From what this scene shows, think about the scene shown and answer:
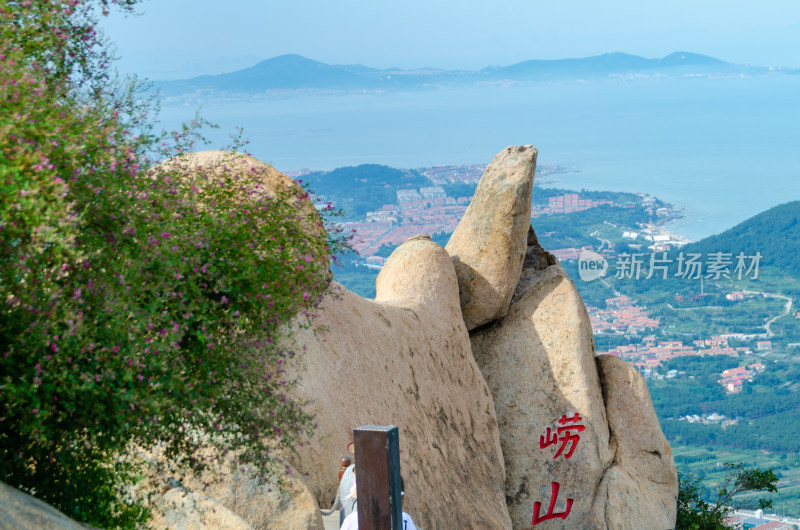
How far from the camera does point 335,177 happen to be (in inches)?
2916

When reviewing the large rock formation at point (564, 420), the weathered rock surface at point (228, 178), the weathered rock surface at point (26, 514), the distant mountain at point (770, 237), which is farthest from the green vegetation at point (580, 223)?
the weathered rock surface at point (26, 514)

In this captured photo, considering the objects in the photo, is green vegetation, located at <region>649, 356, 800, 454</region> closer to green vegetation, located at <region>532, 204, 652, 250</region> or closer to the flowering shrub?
green vegetation, located at <region>532, 204, 652, 250</region>

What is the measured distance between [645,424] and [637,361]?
1860 inches

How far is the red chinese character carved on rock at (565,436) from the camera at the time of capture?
13.5m

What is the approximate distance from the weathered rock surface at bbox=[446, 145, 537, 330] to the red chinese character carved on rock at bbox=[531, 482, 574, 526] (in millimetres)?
2861

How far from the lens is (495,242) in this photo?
14.4m

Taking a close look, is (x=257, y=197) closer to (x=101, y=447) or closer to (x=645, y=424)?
(x=101, y=447)

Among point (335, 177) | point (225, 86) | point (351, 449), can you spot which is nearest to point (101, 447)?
point (351, 449)

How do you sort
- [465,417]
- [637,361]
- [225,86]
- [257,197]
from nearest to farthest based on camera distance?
[257,197], [465,417], [637,361], [225,86]

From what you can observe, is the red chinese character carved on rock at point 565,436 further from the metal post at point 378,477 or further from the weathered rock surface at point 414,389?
the metal post at point 378,477

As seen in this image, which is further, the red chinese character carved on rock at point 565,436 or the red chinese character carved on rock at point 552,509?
the red chinese character carved on rock at point 565,436

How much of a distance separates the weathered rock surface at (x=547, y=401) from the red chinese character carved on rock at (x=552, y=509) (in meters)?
0.04

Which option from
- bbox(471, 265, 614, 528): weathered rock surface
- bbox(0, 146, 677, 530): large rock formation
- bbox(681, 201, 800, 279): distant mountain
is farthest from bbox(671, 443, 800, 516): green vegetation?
bbox(471, 265, 614, 528): weathered rock surface

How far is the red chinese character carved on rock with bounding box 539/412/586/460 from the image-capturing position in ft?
44.2
